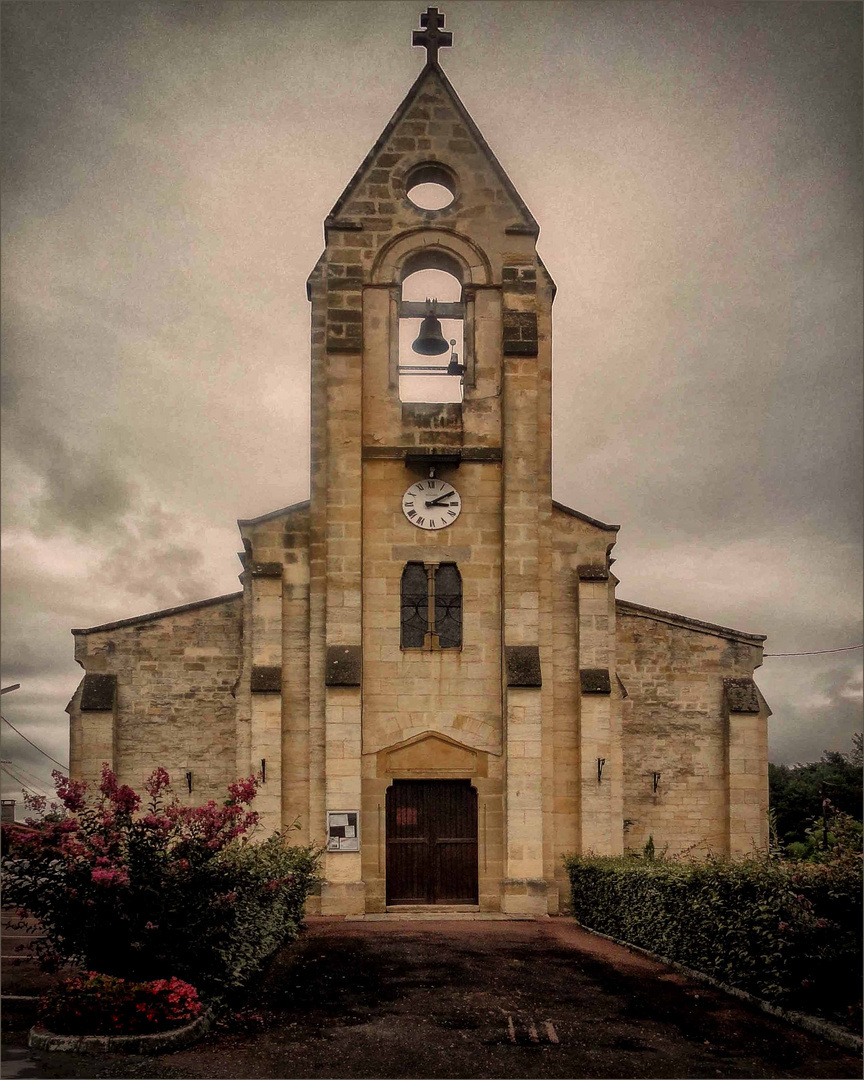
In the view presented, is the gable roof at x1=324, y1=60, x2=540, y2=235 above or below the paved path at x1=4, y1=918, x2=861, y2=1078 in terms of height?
above

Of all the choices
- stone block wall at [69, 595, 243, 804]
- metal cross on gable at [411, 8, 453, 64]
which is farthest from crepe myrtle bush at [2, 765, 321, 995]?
metal cross on gable at [411, 8, 453, 64]

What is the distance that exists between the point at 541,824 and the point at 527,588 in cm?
456

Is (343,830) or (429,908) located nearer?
(343,830)

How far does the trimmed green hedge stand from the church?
440 cm

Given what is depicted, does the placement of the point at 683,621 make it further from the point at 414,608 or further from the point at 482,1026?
the point at 482,1026

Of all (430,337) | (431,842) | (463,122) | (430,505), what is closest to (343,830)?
(431,842)

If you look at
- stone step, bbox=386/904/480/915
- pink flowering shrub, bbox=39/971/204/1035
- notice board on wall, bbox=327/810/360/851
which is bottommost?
stone step, bbox=386/904/480/915

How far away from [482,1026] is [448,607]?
10.2 metres

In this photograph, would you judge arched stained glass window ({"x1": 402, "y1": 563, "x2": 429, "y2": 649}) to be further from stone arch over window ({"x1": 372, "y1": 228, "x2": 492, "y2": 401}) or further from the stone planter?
the stone planter

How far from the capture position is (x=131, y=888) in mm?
11766

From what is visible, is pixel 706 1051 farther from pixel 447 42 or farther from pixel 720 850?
pixel 447 42

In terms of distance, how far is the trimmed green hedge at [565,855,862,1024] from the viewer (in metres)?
11.2

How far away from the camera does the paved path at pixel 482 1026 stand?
32.8 feet

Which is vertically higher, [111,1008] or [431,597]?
[431,597]
